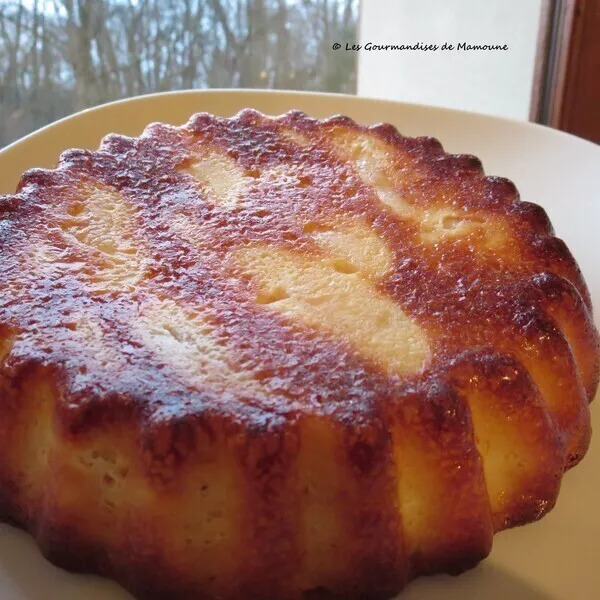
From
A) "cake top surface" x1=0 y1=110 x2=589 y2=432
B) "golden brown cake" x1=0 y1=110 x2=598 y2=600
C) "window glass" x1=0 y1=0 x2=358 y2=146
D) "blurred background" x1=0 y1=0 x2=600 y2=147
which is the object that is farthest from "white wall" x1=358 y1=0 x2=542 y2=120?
"golden brown cake" x1=0 y1=110 x2=598 y2=600

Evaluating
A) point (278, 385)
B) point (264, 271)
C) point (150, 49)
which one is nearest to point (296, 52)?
point (150, 49)

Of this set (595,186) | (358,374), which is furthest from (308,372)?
(595,186)

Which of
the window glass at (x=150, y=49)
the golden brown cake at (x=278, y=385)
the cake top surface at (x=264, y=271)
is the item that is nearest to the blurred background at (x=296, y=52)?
the window glass at (x=150, y=49)

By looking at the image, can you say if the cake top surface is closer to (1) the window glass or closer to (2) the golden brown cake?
(2) the golden brown cake

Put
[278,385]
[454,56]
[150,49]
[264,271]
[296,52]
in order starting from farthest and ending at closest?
[454,56], [296,52], [150,49], [264,271], [278,385]

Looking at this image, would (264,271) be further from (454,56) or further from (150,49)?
(454,56)

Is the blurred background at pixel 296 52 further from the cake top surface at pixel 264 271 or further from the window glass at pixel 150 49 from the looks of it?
the cake top surface at pixel 264 271

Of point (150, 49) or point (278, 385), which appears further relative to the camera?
point (150, 49)
